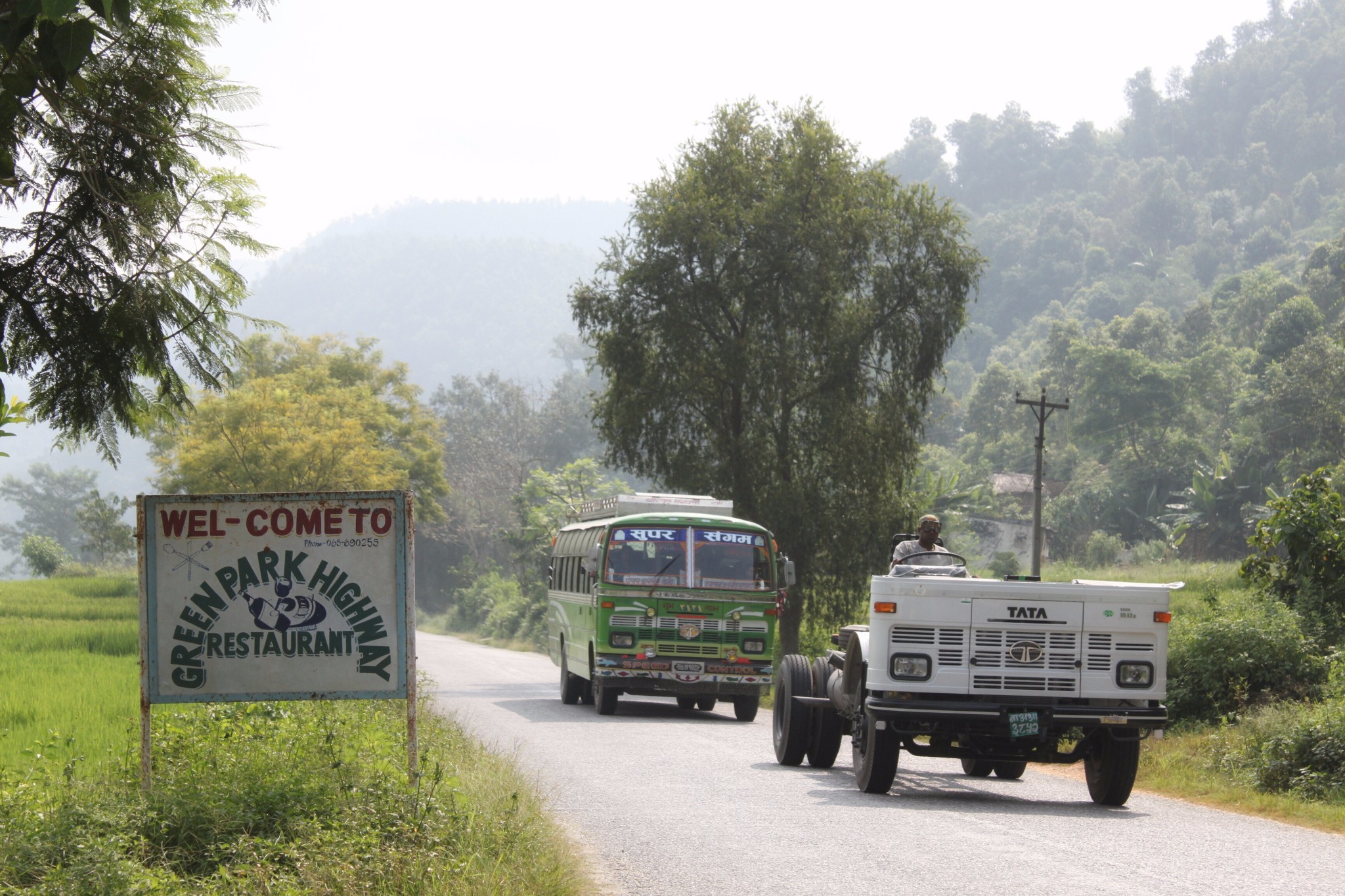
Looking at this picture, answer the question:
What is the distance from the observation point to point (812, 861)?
827 cm

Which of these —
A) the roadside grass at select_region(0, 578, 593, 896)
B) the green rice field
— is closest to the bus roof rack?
the green rice field

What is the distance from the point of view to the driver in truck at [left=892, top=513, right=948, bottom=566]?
481 inches

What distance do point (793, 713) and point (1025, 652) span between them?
3043 millimetres

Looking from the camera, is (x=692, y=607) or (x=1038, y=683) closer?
(x=1038, y=683)

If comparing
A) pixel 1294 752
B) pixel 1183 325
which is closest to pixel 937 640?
pixel 1294 752

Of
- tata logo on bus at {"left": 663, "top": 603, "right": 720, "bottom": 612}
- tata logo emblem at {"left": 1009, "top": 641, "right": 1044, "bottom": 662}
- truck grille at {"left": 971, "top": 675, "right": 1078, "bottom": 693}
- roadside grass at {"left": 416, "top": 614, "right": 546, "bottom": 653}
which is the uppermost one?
tata logo emblem at {"left": 1009, "top": 641, "right": 1044, "bottom": 662}

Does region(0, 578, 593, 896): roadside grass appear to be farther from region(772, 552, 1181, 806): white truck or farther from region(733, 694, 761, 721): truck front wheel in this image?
region(733, 694, 761, 721): truck front wheel

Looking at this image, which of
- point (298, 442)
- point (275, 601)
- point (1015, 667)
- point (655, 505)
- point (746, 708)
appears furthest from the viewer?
point (298, 442)

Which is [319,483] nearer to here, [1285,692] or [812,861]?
[1285,692]

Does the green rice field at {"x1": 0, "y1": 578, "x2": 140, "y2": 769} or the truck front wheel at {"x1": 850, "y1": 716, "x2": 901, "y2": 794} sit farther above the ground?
the truck front wheel at {"x1": 850, "y1": 716, "x2": 901, "y2": 794}

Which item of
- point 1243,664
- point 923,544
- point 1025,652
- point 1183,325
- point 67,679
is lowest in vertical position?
point 67,679

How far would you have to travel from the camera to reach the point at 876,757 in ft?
36.3

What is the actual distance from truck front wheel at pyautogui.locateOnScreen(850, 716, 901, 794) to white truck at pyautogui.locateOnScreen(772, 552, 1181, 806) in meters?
0.01

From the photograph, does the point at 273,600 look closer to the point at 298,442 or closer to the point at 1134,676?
the point at 1134,676
